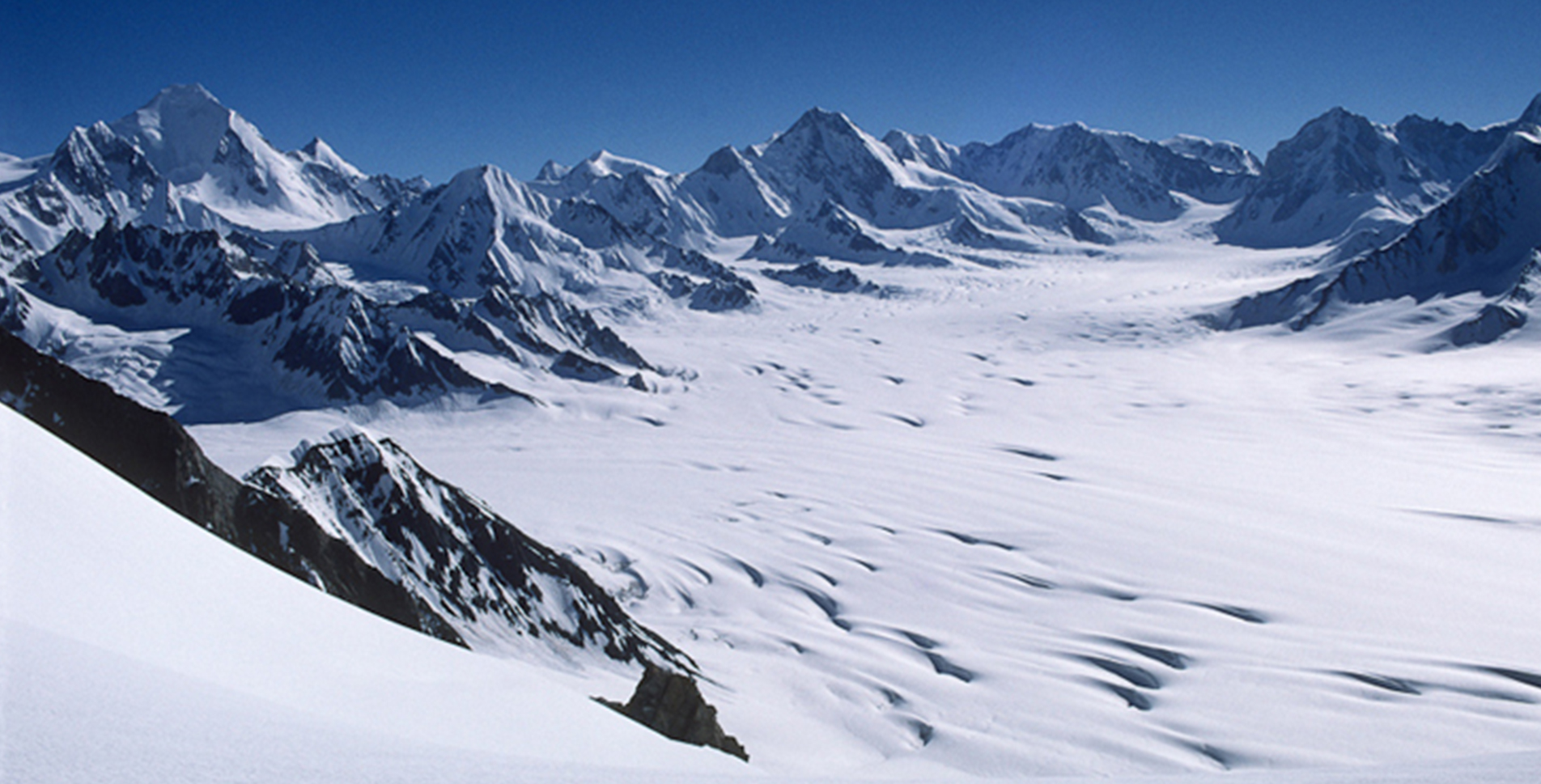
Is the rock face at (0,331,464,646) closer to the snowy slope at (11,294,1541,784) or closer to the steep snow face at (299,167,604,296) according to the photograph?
the snowy slope at (11,294,1541,784)

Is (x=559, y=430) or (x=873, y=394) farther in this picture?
(x=873, y=394)

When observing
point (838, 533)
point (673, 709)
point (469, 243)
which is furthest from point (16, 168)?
point (673, 709)

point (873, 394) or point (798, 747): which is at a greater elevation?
point (873, 394)

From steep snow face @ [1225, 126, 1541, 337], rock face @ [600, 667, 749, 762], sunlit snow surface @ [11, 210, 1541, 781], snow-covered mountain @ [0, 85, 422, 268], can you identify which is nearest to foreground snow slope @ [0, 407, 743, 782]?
rock face @ [600, 667, 749, 762]

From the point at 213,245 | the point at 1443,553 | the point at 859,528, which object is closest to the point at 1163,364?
the point at 1443,553

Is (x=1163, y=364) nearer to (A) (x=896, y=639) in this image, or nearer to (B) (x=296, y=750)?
(A) (x=896, y=639)

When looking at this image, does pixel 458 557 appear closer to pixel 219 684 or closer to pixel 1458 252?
pixel 219 684

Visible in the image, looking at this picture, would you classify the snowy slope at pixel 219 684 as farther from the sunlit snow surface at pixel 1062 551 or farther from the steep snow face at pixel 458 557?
the steep snow face at pixel 458 557
